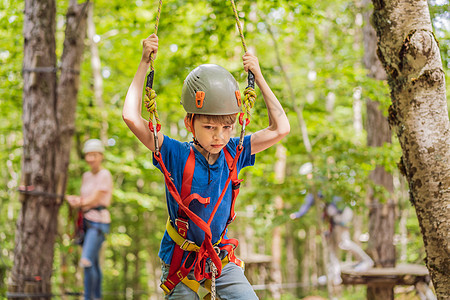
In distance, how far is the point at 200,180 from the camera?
2.27 m

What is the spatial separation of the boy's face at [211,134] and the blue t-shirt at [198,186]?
11 centimetres

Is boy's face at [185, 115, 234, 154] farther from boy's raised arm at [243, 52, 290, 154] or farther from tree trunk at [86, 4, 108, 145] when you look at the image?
tree trunk at [86, 4, 108, 145]

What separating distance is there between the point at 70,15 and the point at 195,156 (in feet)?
13.1

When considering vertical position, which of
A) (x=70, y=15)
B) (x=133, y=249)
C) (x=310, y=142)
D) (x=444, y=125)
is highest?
(x=70, y=15)

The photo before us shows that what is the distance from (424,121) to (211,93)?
4.07 ft

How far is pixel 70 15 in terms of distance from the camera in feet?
18.3

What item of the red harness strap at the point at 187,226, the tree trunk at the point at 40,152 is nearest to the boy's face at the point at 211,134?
the red harness strap at the point at 187,226

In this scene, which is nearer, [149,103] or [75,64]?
[149,103]

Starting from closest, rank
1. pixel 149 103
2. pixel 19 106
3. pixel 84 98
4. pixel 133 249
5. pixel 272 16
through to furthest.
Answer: pixel 149 103 < pixel 272 16 < pixel 19 106 < pixel 84 98 < pixel 133 249

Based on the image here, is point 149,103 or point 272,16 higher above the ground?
point 272,16

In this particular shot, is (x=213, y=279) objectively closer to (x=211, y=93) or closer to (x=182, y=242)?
(x=182, y=242)

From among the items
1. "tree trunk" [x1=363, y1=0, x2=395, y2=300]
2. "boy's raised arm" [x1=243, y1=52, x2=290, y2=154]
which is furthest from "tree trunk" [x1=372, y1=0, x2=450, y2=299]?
"tree trunk" [x1=363, y1=0, x2=395, y2=300]

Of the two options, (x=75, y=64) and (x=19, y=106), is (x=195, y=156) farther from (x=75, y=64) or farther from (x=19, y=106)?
(x=19, y=106)

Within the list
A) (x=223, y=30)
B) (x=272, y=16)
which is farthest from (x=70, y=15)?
(x=272, y=16)
